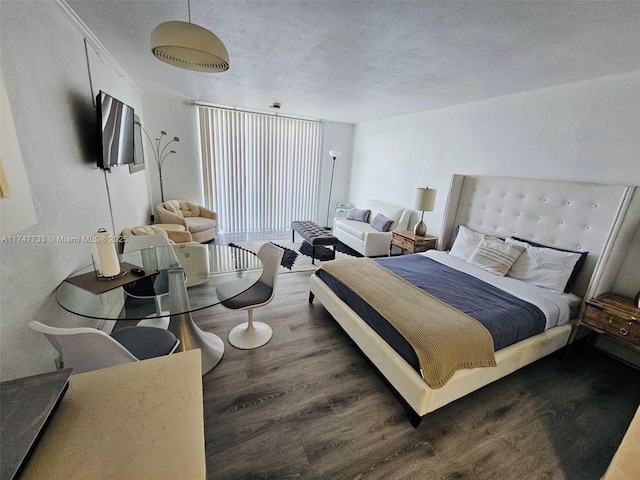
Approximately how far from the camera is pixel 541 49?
1.87 m

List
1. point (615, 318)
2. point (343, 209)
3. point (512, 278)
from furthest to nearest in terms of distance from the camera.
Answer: point (343, 209), point (512, 278), point (615, 318)

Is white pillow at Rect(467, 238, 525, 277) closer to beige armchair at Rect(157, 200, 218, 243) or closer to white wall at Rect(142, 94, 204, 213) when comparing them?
beige armchair at Rect(157, 200, 218, 243)

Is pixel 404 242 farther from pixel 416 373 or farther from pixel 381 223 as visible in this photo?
pixel 416 373

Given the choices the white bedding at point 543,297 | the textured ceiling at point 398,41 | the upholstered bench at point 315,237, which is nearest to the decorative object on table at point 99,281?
the textured ceiling at point 398,41

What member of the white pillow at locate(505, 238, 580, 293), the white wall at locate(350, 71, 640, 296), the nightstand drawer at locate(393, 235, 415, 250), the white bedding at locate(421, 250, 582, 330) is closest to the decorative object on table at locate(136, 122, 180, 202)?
the white wall at locate(350, 71, 640, 296)

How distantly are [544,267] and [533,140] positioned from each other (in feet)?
4.44

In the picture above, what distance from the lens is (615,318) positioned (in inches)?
79.6

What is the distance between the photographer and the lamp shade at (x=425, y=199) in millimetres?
3727

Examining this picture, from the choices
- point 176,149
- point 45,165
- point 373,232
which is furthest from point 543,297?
point 176,149

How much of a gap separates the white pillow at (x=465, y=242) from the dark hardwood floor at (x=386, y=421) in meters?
1.25

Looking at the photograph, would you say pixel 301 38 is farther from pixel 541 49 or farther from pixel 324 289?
pixel 324 289

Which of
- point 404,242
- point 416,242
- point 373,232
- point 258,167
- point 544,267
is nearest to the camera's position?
point 544,267

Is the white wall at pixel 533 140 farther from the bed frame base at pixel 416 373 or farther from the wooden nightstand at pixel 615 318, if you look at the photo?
the bed frame base at pixel 416 373

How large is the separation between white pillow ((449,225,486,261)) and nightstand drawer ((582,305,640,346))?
3.75ft
